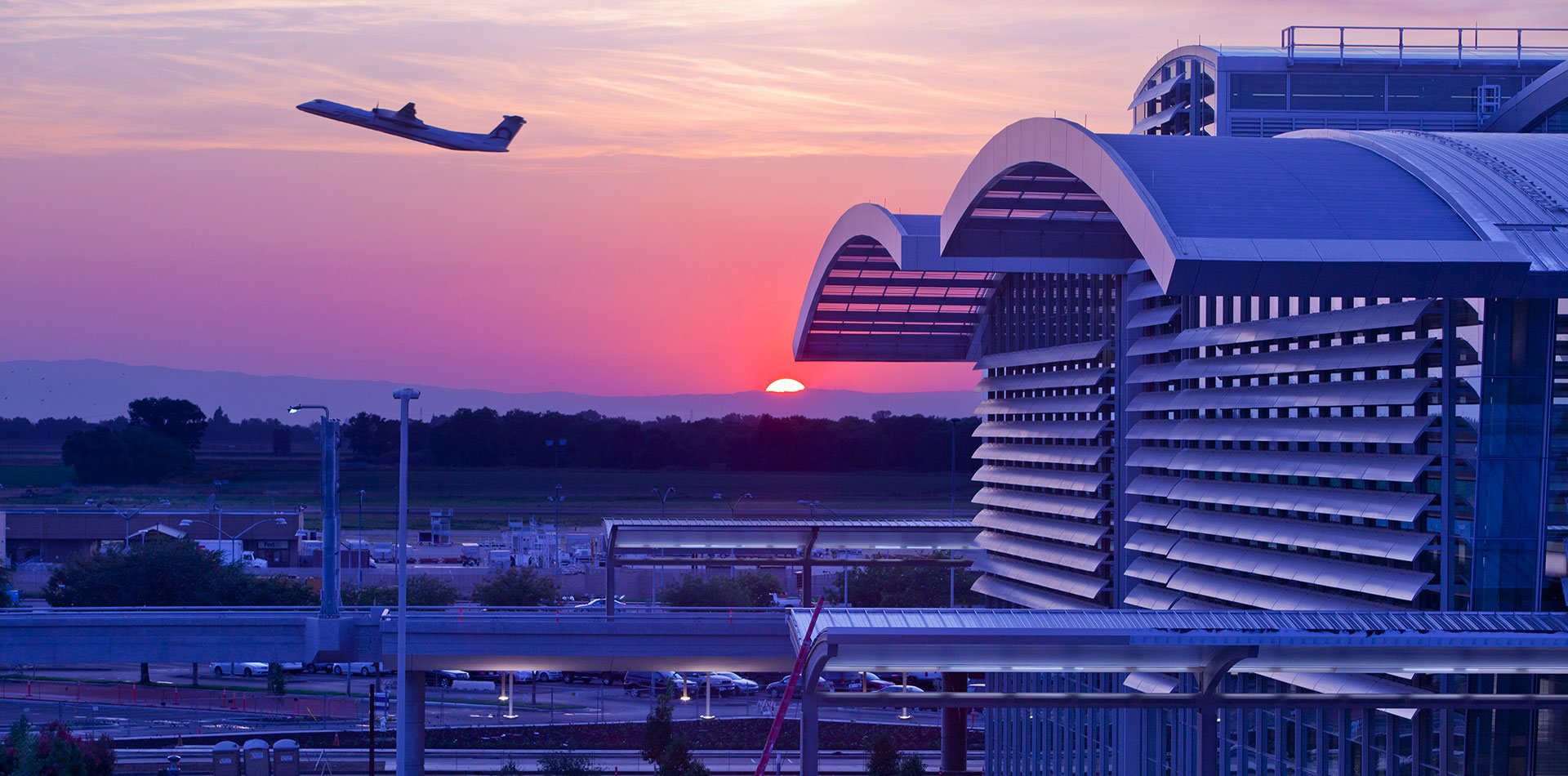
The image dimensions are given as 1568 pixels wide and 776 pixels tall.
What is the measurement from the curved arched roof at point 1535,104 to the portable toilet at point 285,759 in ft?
115

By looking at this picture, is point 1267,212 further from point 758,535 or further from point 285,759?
point 285,759

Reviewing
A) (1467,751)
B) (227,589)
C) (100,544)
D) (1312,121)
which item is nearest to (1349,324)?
(1467,751)

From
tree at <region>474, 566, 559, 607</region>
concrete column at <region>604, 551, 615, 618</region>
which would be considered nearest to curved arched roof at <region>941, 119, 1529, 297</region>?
concrete column at <region>604, 551, 615, 618</region>

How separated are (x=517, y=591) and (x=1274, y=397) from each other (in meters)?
39.7

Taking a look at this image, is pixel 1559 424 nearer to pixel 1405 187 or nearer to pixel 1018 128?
pixel 1405 187

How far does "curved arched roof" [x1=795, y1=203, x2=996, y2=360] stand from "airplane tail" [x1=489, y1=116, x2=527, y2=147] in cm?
708

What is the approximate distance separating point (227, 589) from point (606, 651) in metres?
29.9

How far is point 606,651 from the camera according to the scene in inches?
1213

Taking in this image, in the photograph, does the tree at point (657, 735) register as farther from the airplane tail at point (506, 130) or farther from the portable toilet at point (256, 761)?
the airplane tail at point (506, 130)

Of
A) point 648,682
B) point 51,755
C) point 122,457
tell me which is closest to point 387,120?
→ point 51,755

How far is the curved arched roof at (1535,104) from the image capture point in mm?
41438

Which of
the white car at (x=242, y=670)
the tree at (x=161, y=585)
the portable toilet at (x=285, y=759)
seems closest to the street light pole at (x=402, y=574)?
the portable toilet at (x=285, y=759)

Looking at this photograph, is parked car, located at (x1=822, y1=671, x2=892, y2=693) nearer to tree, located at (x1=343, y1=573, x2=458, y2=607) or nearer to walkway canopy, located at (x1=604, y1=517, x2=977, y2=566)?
tree, located at (x1=343, y1=573, x2=458, y2=607)

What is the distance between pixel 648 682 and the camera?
5278 centimetres
